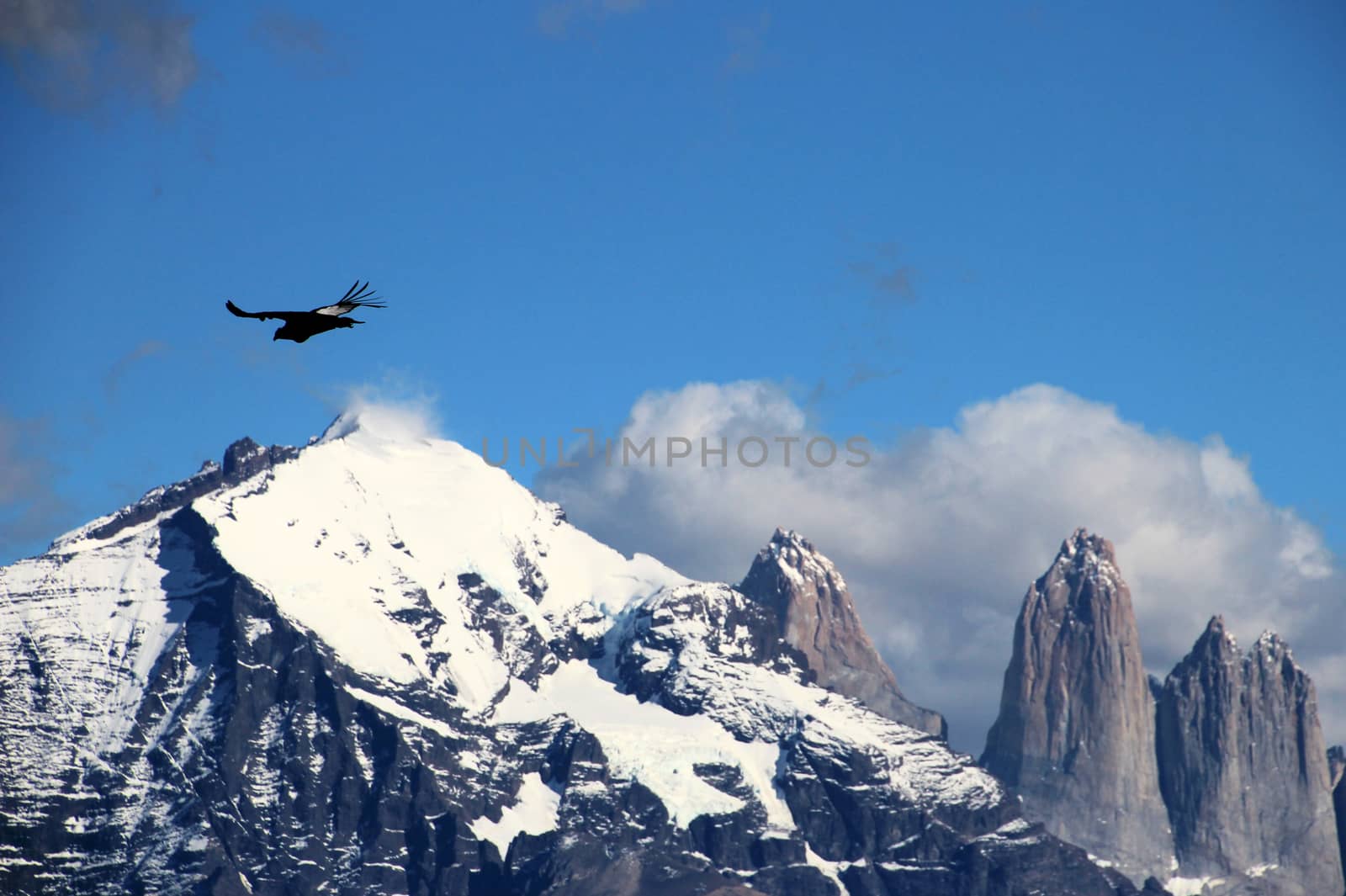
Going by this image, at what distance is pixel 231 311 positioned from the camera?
224 ft

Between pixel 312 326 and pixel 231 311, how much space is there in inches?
168

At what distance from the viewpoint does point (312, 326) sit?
237 feet
